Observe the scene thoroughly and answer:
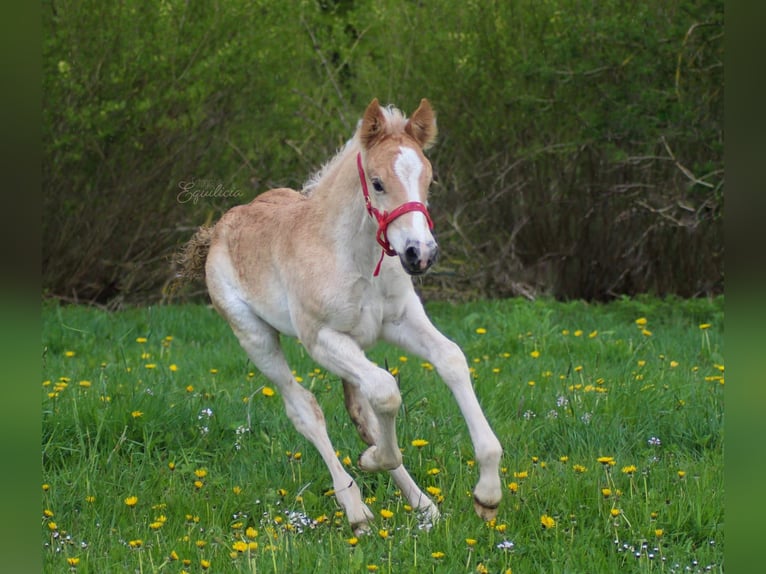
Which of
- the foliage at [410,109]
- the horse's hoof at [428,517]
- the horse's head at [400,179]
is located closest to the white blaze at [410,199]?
the horse's head at [400,179]

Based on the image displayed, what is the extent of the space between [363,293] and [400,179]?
25.7 inches

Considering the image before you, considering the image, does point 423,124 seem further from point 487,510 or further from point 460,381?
point 487,510

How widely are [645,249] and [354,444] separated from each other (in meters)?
6.66

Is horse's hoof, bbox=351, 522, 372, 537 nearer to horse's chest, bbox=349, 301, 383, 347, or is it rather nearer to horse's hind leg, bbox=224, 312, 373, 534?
horse's hind leg, bbox=224, 312, 373, 534

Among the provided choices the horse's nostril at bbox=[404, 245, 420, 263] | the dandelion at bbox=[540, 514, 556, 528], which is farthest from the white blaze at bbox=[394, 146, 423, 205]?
the dandelion at bbox=[540, 514, 556, 528]

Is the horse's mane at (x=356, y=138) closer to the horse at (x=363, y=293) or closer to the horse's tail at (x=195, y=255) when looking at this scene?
the horse at (x=363, y=293)

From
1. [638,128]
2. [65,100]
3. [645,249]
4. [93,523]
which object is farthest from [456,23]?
[93,523]

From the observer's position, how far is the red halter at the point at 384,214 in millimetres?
3602

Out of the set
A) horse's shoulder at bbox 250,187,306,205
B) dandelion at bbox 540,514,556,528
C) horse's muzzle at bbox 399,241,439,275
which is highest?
horse's shoulder at bbox 250,187,306,205

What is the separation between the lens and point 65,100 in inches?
389

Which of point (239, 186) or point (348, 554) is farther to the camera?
point (239, 186)

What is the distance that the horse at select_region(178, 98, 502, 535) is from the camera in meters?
3.69

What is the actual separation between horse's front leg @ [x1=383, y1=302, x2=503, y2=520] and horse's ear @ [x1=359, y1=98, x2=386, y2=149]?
2.33 feet
